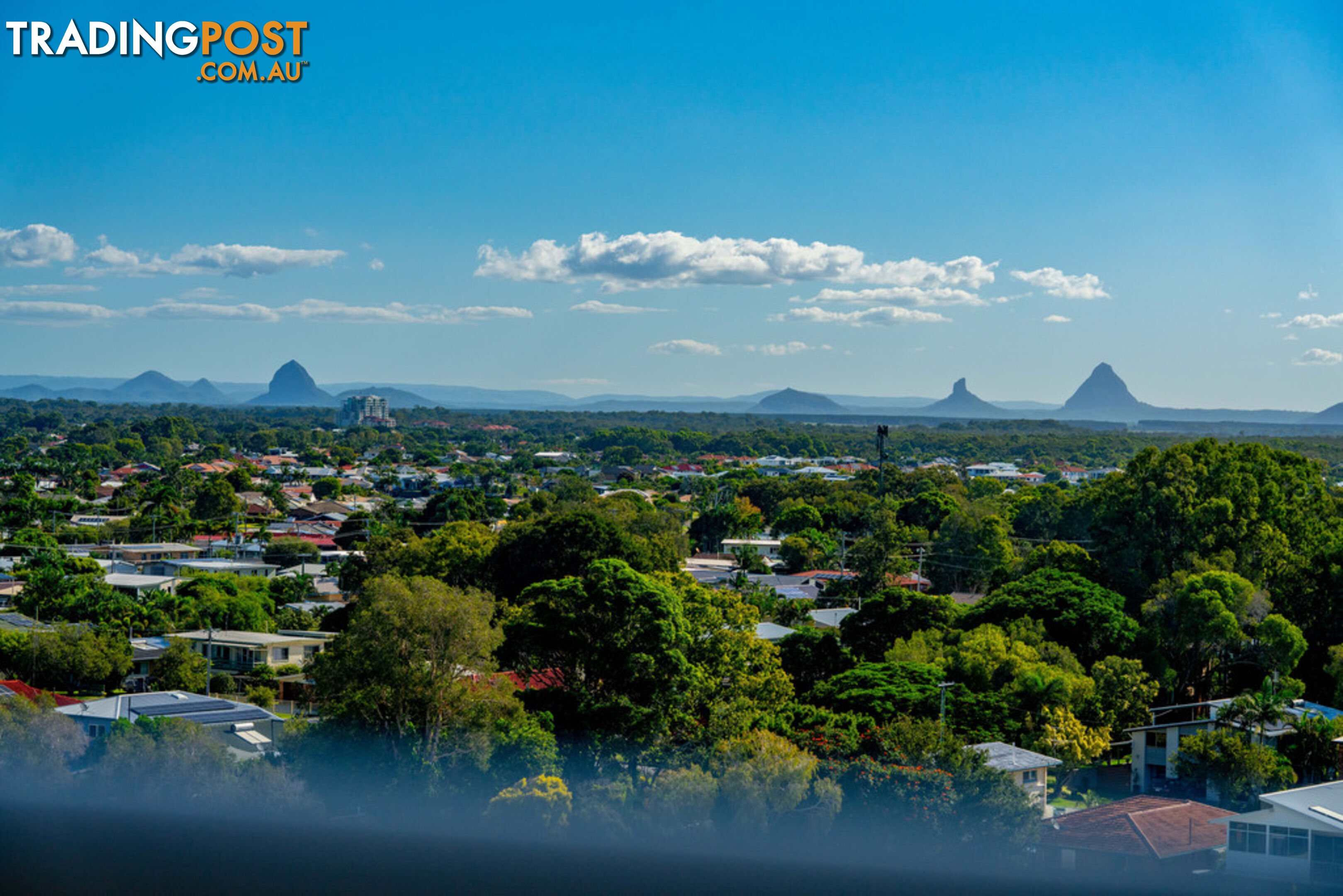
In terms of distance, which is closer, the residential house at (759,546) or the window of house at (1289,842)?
the window of house at (1289,842)

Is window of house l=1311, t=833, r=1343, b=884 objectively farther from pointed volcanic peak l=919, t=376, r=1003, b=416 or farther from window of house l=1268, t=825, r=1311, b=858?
pointed volcanic peak l=919, t=376, r=1003, b=416

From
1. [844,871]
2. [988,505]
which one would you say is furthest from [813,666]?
[988,505]

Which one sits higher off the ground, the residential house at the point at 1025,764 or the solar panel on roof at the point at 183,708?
the solar panel on roof at the point at 183,708

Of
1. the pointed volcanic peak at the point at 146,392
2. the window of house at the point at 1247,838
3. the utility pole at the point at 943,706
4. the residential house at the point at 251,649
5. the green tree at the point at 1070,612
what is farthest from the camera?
the pointed volcanic peak at the point at 146,392

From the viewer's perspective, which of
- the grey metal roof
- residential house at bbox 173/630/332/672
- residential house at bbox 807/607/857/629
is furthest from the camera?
residential house at bbox 807/607/857/629

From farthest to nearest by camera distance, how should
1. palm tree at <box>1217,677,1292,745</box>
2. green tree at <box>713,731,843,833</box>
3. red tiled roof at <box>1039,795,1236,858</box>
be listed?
palm tree at <box>1217,677,1292,745</box>, red tiled roof at <box>1039,795,1236,858</box>, green tree at <box>713,731,843,833</box>

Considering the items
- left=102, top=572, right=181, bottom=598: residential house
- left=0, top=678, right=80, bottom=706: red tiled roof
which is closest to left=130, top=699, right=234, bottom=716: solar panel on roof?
left=0, top=678, right=80, bottom=706: red tiled roof

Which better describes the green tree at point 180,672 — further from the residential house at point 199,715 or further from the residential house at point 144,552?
the residential house at point 144,552

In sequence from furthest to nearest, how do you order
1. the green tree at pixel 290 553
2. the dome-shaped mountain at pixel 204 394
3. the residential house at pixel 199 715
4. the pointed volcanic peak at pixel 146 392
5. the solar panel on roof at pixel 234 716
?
the dome-shaped mountain at pixel 204 394
the pointed volcanic peak at pixel 146 392
the green tree at pixel 290 553
the solar panel on roof at pixel 234 716
the residential house at pixel 199 715

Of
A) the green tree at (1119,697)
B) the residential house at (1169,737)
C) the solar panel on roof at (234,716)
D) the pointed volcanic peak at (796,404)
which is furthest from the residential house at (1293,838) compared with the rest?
the pointed volcanic peak at (796,404)
